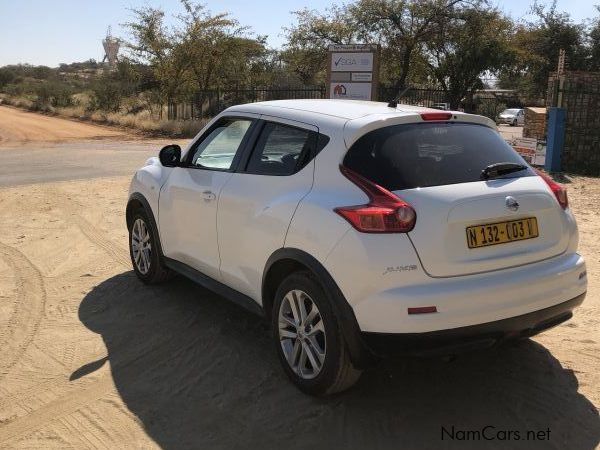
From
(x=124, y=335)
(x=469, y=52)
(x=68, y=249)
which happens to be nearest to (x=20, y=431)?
(x=124, y=335)

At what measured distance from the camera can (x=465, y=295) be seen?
3020mm

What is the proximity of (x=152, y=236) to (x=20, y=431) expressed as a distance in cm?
224

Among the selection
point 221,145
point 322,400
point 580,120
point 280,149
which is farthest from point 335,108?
point 580,120

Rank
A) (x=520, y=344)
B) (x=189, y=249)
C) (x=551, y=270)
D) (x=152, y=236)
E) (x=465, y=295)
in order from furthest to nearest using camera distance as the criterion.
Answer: (x=152, y=236) → (x=189, y=249) → (x=520, y=344) → (x=551, y=270) → (x=465, y=295)

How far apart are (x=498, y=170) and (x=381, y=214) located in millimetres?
871

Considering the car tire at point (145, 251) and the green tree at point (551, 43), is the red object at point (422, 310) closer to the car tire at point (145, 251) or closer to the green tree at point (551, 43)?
the car tire at point (145, 251)

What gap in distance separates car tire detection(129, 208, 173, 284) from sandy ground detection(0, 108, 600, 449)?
5.3 inches

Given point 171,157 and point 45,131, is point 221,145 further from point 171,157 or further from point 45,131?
point 45,131

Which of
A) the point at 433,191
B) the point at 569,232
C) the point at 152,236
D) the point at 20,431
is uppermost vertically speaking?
the point at 433,191

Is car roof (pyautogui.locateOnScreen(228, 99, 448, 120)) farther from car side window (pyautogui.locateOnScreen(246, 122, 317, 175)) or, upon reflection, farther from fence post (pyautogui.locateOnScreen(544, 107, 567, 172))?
fence post (pyautogui.locateOnScreen(544, 107, 567, 172))

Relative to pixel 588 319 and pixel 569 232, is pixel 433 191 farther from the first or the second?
pixel 588 319

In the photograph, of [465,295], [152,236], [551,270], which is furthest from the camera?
[152,236]

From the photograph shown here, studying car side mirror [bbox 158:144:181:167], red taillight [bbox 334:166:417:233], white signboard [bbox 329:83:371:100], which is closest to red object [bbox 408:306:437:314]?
red taillight [bbox 334:166:417:233]

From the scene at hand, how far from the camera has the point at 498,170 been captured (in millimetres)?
3438
